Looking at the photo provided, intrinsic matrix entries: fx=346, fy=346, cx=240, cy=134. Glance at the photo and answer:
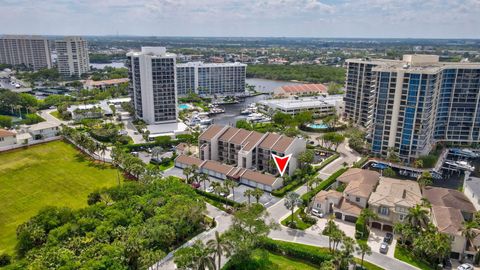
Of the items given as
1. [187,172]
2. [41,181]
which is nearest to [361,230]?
[187,172]

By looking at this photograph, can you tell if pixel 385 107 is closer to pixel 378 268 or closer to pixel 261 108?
pixel 378 268

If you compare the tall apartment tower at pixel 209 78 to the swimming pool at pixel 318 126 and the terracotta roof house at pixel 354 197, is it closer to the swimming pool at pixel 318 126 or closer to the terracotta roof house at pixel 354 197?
the swimming pool at pixel 318 126

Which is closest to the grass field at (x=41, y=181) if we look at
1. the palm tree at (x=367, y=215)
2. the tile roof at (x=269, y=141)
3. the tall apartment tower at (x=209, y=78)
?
the tile roof at (x=269, y=141)

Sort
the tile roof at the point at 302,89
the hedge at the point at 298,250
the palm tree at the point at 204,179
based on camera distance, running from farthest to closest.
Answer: the tile roof at the point at 302,89 < the palm tree at the point at 204,179 < the hedge at the point at 298,250

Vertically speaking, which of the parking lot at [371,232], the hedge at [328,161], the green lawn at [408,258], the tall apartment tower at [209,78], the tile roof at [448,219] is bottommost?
the parking lot at [371,232]

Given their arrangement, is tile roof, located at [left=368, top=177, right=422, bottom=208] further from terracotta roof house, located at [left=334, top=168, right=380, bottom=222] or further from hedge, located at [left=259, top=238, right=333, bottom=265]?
hedge, located at [left=259, top=238, right=333, bottom=265]

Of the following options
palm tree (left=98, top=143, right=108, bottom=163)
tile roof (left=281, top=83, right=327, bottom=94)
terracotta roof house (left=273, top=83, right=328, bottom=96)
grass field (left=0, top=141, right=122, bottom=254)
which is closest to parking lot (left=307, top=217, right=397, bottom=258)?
grass field (left=0, top=141, right=122, bottom=254)
